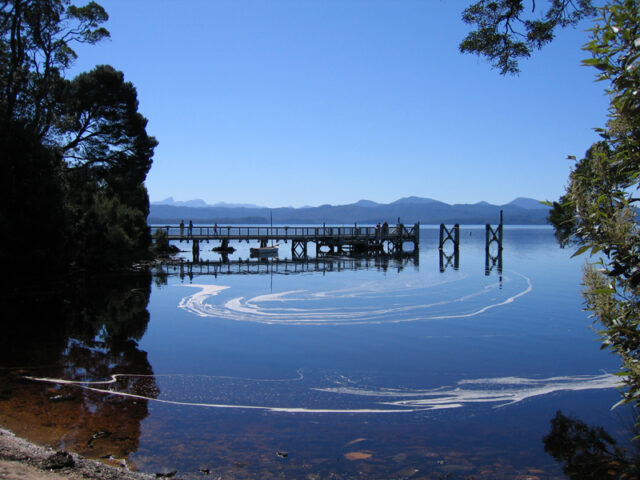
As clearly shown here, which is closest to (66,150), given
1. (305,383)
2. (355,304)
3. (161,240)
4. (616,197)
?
(161,240)

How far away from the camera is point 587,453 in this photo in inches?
326

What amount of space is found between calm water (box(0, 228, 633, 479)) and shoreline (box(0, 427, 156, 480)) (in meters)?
0.58

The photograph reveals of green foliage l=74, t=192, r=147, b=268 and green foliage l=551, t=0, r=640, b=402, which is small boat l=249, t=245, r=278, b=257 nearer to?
green foliage l=74, t=192, r=147, b=268

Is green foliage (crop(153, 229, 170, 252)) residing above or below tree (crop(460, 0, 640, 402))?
below

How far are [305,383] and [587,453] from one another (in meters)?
6.04

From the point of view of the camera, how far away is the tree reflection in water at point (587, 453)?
24.8 ft

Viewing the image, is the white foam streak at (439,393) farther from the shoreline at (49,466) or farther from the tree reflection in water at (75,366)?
the shoreline at (49,466)

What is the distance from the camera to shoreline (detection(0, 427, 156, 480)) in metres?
6.13

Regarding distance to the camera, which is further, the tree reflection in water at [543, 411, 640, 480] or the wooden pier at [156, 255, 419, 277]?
the wooden pier at [156, 255, 419, 277]

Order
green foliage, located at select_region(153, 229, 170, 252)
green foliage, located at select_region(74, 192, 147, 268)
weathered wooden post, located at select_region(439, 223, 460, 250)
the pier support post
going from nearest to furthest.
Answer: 1. green foliage, located at select_region(74, 192, 147, 268)
2. the pier support post
3. green foliage, located at select_region(153, 229, 170, 252)
4. weathered wooden post, located at select_region(439, 223, 460, 250)

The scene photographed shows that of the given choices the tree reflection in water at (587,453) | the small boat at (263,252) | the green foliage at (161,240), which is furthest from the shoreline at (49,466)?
the small boat at (263,252)

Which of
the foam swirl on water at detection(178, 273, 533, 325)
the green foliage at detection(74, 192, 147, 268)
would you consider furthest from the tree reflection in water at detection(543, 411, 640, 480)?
the green foliage at detection(74, 192, 147, 268)

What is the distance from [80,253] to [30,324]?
15816 millimetres

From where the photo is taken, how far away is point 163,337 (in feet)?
55.5
